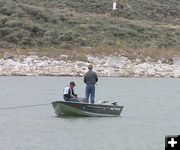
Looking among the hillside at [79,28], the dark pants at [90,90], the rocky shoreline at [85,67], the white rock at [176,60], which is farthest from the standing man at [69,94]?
the white rock at [176,60]

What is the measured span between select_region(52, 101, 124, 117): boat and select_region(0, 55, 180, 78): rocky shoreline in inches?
998

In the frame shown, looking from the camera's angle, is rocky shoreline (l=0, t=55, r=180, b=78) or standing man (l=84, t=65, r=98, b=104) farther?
rocky shoreline (l=0, t=55, r=180, b=78)

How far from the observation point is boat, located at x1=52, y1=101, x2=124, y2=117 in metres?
22.4

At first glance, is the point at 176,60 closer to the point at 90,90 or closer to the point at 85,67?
the point at 85,67

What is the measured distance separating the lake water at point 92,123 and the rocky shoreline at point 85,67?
11.8m

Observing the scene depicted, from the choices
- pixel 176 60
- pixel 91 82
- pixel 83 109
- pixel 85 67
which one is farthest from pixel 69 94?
pixel 176 60

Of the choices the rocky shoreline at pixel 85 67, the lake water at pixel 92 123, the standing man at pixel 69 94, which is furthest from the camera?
the rocky shoreline at pixel 85 67

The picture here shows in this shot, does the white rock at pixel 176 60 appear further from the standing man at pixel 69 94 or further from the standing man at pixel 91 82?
the standing man at pixel 69 94

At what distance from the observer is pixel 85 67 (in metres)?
50.3

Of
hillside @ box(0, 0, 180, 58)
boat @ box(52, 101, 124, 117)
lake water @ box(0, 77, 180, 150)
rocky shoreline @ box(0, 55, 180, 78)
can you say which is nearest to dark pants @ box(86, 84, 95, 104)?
boat @ box(52, 101, 124, 117)

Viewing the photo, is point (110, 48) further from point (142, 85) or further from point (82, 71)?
point (142, 85)

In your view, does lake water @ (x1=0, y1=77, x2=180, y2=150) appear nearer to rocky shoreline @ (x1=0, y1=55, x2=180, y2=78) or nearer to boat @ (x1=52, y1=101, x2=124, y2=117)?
boat @ (x1=52, y1=101, x2=124, y2=117)

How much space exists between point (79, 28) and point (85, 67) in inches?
453

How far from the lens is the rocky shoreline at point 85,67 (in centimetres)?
4925
